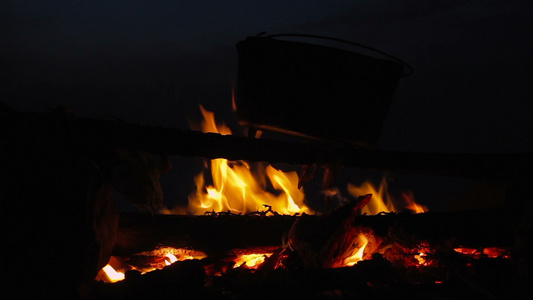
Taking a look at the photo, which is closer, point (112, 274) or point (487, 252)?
point (112, 274)

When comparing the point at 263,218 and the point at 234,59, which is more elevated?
the point at 234,59

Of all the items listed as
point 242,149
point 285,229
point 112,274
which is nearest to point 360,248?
point 285,229

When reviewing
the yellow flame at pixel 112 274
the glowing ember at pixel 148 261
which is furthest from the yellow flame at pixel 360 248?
the yellow flame at pixel 112 274

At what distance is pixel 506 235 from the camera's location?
90.8 inches

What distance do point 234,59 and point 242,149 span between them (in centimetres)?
525

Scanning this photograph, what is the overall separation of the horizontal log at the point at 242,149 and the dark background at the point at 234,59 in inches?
157

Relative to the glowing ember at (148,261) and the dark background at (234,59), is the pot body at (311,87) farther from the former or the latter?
the dark background at (234,59)

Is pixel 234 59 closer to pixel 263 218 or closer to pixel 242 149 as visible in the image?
pixel 263 218

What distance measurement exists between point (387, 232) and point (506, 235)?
0.75 m

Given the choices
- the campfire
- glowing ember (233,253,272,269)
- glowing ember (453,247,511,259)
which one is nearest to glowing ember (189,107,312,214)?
the campfire

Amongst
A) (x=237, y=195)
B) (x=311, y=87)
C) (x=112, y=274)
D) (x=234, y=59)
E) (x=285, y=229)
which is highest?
(x=311, y=87)

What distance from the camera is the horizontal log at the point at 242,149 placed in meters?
1.67

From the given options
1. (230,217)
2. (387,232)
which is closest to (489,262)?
(387,232)

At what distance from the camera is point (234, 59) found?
691cm
